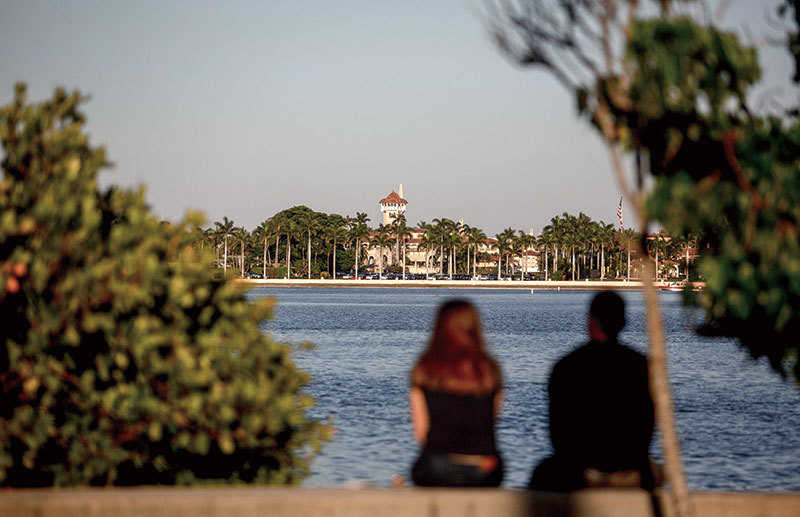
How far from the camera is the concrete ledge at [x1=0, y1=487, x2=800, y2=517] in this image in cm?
516

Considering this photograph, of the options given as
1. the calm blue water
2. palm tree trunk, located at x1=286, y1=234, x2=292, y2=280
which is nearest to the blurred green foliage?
the calm blue water

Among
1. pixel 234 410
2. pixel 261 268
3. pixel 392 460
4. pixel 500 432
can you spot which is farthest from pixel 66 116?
pixel 261 268

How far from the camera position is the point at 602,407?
562 cm

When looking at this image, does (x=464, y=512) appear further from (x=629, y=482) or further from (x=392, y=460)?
(x=392, y=460)

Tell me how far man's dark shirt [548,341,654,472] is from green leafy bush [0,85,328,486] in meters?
1.64

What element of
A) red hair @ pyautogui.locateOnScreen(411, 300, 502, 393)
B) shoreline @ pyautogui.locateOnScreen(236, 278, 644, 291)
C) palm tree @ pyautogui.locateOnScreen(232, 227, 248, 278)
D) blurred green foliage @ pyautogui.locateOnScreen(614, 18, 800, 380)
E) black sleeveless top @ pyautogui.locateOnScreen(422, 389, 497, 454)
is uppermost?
palm tree @ pyautogui.locateOnScreen(232, 227, 248, 278)

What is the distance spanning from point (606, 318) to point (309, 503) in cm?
195

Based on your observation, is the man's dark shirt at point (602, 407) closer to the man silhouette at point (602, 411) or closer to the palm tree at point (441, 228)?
the man silhouette at point (602, 411)

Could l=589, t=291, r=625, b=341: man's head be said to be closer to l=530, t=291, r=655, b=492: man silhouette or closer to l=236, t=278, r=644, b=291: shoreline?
l=530, t=291, r=655, b=492: man silhouette

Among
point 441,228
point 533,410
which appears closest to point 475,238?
point 441,228

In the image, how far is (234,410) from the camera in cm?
573

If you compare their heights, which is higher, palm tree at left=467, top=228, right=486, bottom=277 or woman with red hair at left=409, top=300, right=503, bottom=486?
palm tree at left=467, top=228, right=486, bottom=277

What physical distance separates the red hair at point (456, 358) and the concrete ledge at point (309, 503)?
1.87 ft

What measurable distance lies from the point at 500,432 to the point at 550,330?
48742mm
